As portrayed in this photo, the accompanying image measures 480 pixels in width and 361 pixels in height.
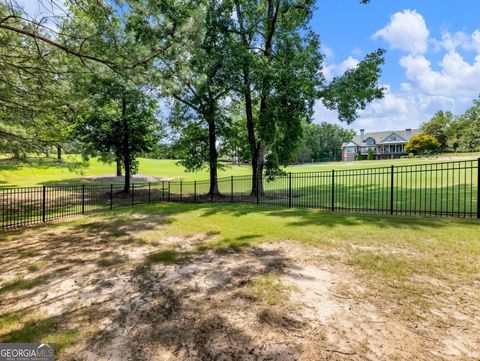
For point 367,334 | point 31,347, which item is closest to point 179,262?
point 31,347

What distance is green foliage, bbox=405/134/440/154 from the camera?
166ft

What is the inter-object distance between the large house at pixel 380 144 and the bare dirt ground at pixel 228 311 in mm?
69716

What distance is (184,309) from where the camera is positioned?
3.70 meters

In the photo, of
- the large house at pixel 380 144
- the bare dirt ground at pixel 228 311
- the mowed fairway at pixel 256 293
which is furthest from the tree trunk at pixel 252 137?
the large house at pixel 380 144

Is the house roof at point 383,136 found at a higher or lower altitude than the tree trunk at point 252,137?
higher

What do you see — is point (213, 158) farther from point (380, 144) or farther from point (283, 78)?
point (380, 144)

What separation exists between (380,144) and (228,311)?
7663 centimetres

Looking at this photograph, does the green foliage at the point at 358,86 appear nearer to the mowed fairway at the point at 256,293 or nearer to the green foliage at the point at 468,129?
the mowed fairway at the point at 256,293

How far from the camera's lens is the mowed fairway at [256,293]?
2926 mm

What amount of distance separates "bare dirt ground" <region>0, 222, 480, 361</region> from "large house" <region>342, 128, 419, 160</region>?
229 ft

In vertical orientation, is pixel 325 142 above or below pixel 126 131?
above

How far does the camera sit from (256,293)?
13.1 ft

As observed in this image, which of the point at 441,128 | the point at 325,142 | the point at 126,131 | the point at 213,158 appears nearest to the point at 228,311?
the point at 213,158

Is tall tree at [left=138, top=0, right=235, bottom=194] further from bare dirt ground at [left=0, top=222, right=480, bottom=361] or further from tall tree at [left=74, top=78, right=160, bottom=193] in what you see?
bare dirt ground at [left=0, top=222, right=480, bottom=361]
